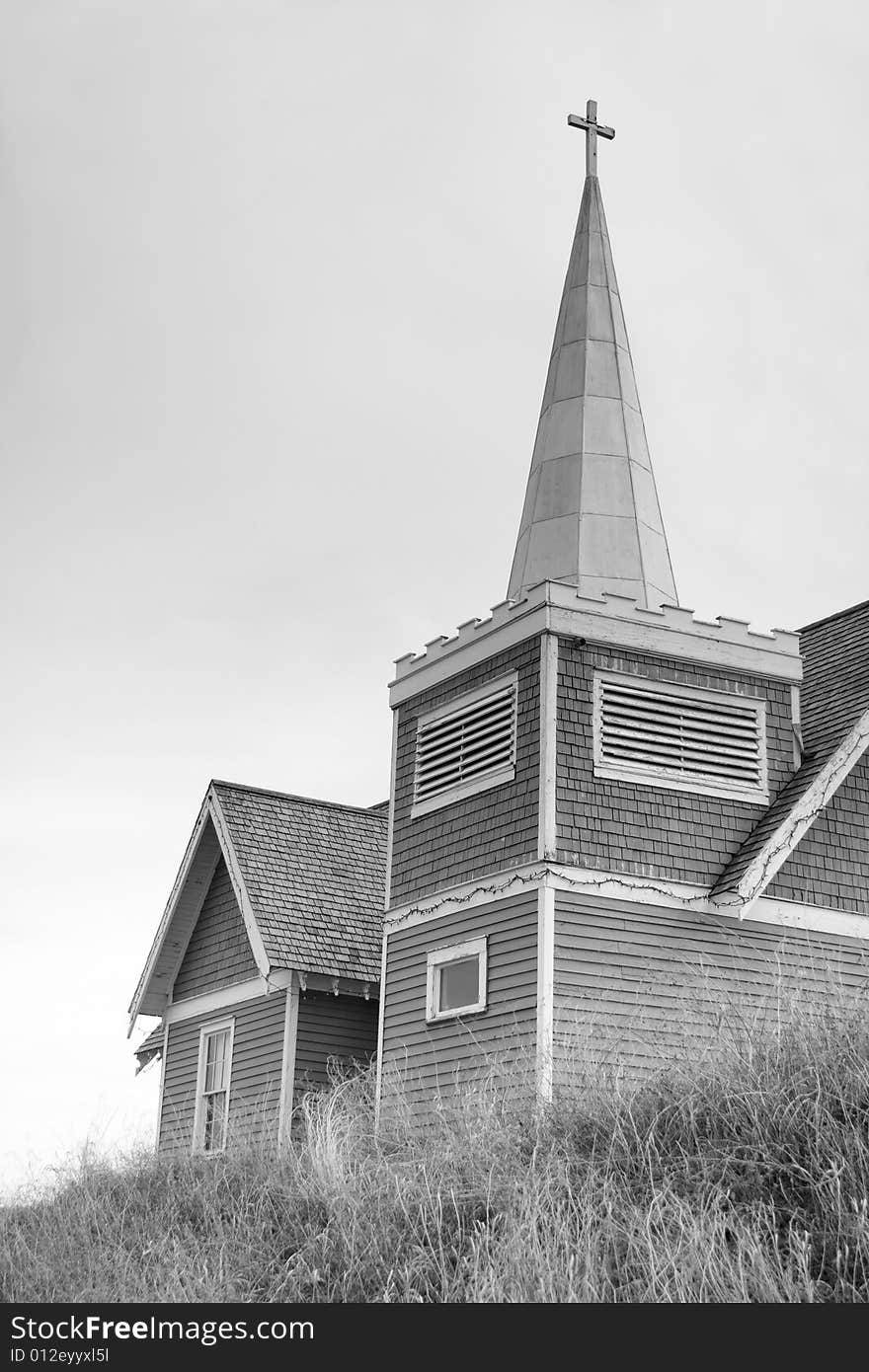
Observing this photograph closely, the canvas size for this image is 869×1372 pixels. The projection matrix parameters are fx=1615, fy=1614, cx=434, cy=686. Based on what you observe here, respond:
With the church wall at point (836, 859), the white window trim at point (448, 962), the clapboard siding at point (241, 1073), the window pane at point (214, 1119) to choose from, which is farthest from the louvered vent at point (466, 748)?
the window pane at point (214, 1119)

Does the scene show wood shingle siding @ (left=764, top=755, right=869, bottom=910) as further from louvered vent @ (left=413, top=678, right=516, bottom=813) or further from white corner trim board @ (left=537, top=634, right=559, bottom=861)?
louvered vent @ (left=413, top=678, right=516, bottom=813)

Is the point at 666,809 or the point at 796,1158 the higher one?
the point at 666,809

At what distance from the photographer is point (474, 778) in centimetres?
1961

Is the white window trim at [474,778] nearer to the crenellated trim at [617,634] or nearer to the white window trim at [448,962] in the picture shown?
the crenellated trim at [617,634]

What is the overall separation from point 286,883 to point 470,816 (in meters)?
5.16

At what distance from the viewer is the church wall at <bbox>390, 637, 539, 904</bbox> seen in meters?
18.6

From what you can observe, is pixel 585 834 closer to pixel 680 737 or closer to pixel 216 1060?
pixel 680 737

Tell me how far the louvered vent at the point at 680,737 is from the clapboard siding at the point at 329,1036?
20.8ft

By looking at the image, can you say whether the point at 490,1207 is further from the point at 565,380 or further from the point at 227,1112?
the point at 565,380

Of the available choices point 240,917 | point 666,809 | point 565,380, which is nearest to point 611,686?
point 666,809

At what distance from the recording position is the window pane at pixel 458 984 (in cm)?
1884

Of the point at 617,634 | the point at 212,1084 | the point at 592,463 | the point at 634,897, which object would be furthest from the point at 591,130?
the point at 212,1084
